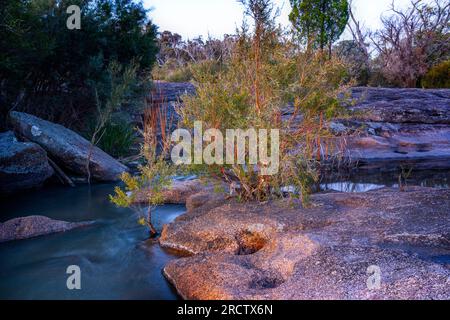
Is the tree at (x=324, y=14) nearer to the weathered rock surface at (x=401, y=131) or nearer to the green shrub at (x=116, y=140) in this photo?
the weathered rock surface at (x=401, y=131)

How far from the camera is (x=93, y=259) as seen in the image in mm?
5074

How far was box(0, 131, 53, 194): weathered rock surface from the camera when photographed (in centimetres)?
800

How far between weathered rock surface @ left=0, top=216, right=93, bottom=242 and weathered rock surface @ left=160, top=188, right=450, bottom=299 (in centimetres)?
166

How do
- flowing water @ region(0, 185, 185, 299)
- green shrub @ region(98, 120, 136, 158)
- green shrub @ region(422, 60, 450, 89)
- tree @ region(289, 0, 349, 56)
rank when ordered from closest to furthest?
flowing water @ region(0, 185, 185, 299)
green shrub @ region(98, 120, 136, 158)
tree @ region(289, 0, 349, 56)
green shrub @ region(422, 60, 450, 89)

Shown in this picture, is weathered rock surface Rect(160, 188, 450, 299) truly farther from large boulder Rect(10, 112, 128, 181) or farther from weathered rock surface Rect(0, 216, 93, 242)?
large boulder Rect(10, 112, 128, 181)

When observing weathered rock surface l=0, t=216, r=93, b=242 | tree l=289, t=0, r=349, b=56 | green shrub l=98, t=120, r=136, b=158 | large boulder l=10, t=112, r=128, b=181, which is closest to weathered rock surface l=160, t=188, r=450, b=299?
weathered rock surface l=0, t=216, r=93, b=242

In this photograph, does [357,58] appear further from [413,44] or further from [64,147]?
[64,147]

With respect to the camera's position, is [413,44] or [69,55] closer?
[69,55]

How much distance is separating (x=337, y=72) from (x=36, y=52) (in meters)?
6.48

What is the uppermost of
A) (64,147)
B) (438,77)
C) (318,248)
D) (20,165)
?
(438,77)

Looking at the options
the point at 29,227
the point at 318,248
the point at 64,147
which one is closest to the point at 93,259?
the point at 29,227

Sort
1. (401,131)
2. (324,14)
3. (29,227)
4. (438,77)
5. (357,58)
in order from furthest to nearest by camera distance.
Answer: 1. (357,58)
2. (438,77)
3. (324,14)
4. (401,131)
5. (29,227)

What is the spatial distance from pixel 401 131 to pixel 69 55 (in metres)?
9.82
